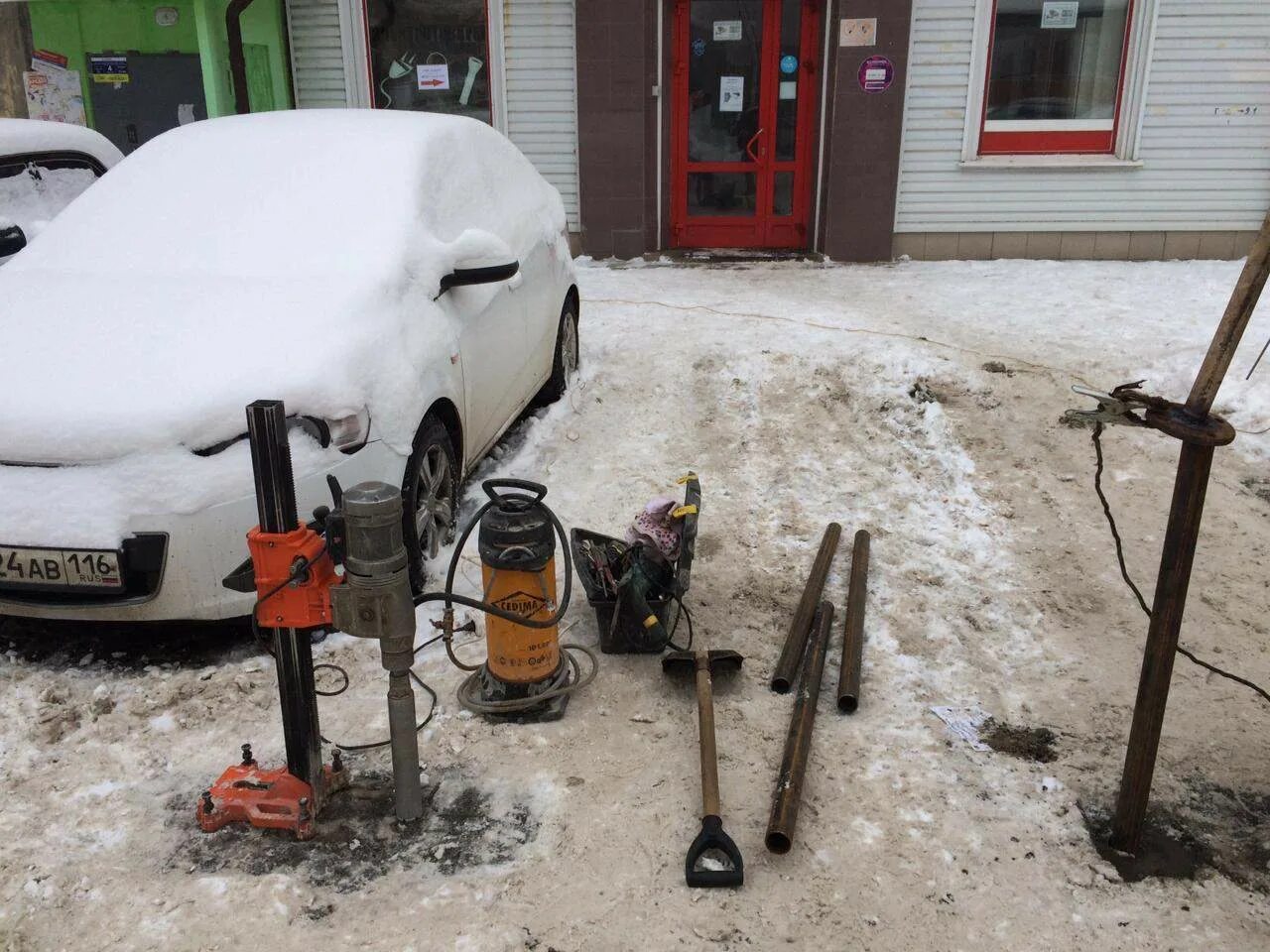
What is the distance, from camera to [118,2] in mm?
10266

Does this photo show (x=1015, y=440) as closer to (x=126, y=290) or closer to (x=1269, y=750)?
(x=1269, y=750)

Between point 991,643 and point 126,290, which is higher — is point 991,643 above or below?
below

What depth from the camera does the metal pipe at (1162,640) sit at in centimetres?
265

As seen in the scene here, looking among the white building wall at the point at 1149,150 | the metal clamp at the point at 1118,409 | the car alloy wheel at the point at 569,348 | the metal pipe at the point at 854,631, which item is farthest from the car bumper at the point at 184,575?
the white building wall at the point at 1149,150

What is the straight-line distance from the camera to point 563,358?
21.4 ft

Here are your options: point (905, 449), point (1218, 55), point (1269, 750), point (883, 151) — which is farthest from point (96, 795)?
point (1218, 55)

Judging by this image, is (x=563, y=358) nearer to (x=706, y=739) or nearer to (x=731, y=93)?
(x=706, y=739)

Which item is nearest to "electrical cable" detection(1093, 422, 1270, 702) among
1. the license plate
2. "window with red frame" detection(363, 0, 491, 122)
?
the license plate

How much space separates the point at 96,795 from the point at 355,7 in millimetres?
9284

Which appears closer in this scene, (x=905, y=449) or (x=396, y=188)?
(x=396, y=188)

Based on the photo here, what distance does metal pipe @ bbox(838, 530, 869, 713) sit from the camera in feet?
11.6

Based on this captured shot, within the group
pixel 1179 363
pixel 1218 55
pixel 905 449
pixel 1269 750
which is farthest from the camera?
pixel 1218 55

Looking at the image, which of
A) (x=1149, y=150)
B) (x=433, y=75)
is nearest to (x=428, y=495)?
(x=433, y=75)

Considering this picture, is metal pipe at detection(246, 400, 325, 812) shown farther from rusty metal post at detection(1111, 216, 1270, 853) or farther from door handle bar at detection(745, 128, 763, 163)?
door handle bar at detection(745, 128, 763, 163)
